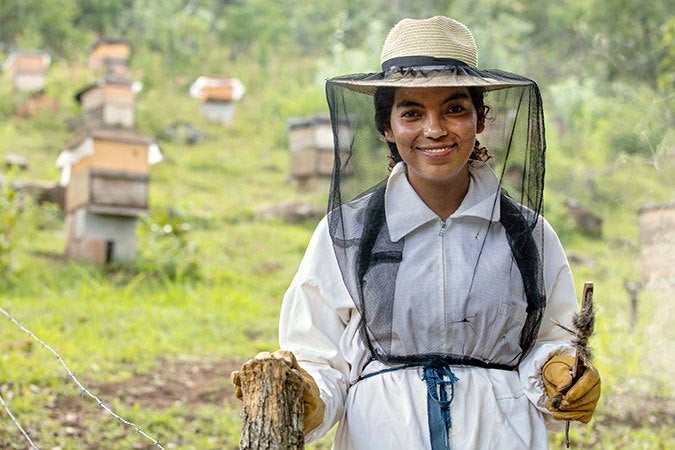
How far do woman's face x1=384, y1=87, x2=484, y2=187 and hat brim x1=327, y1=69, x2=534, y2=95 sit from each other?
0.04 m

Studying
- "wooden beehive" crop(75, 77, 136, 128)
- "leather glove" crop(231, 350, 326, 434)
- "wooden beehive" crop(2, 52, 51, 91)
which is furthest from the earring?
"wooden beehive" crop(2, 52, 51, 91)

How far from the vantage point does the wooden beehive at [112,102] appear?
1171 centimetres

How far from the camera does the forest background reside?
5.08 metres

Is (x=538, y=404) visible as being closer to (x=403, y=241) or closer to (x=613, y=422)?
(x=403, y=241)

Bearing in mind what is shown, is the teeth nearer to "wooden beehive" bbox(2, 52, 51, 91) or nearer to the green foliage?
the green foliage

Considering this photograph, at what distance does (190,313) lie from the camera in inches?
271

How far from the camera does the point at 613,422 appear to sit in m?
5.07

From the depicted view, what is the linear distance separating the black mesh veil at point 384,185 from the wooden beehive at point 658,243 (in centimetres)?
395

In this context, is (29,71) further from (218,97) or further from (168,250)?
(168,250)

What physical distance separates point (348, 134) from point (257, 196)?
915cm

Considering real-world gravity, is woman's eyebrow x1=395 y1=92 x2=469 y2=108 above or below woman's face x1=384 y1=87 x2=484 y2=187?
above

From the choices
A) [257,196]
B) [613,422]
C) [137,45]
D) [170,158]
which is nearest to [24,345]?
[613,422]

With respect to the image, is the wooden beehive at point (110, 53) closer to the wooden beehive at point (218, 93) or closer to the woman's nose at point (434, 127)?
the wooden beehive at point (218, 93)

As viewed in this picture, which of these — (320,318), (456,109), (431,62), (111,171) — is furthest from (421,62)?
(111,171)
